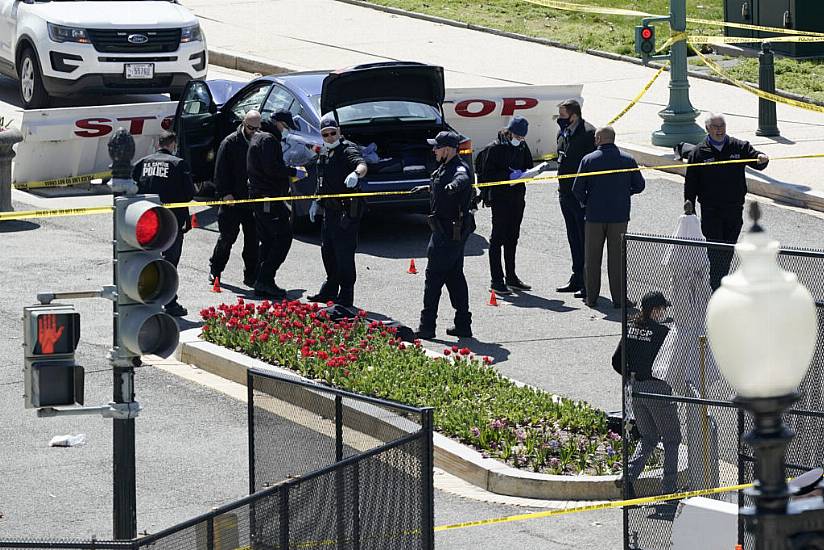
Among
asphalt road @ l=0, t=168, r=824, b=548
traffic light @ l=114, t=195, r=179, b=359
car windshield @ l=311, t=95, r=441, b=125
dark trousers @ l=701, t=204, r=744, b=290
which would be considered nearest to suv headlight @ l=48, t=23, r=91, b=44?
asphalt road @ l=0, t=168, r=824, b=548

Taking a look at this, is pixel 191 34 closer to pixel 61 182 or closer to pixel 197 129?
pixel 61 182

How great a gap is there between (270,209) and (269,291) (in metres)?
0.75

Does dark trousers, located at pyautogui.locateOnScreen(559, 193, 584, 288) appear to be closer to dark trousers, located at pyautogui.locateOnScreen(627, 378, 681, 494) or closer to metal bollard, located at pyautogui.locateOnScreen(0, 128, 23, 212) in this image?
dark trousers, located at pyautogui.locateOnScreen(627, 378, 681, 494)

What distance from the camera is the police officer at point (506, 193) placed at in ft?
50.9

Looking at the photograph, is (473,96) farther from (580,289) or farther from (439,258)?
(439,258)

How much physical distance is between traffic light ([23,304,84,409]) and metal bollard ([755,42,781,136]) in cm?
1331

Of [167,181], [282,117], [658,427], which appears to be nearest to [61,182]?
[282,117]

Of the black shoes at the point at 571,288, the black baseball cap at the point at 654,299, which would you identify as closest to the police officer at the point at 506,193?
the black shoes at the point at 571,288

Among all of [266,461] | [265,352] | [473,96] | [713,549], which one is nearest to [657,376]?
[713,549]

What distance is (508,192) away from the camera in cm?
1555

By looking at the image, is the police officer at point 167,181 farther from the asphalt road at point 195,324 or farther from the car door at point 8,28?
the car door at point 8,28

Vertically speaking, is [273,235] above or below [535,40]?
below

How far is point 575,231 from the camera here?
15.7 metres

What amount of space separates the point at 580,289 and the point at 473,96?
18.6ft
